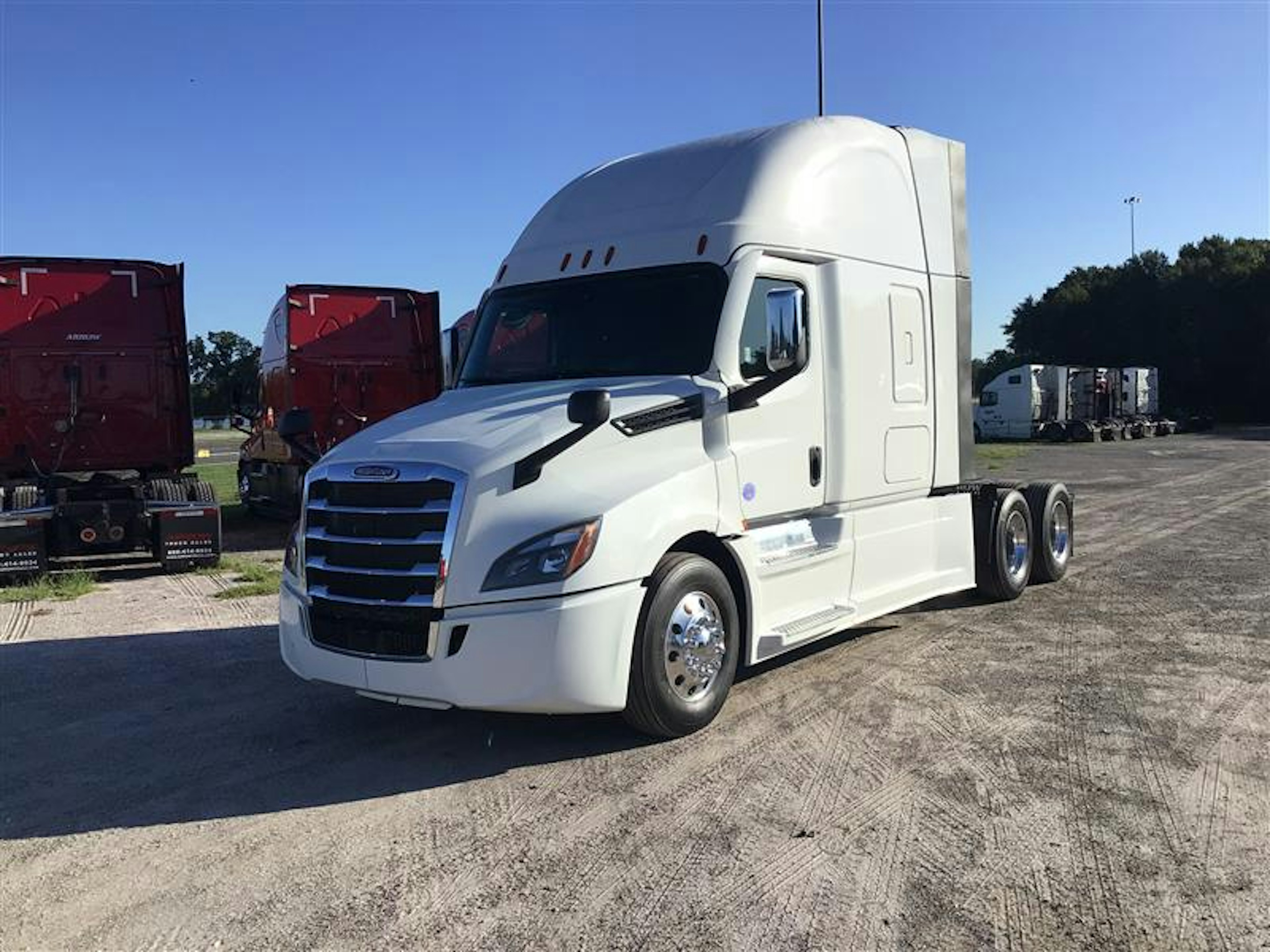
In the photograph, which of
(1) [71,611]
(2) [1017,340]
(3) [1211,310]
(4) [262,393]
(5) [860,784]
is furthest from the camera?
(2) [1017,340]

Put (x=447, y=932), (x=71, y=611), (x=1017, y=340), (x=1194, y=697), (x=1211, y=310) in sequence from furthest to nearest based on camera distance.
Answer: (x=1017, y=340), (x=1211, y=310), (x=71, y=611), (x=1194, y=697), (x=447, y=932)

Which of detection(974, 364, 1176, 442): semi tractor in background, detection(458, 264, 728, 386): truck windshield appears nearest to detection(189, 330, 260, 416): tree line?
detection(974, 364, 1176, 442): semi tractor in background

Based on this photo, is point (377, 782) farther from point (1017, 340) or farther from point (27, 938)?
point (1017, 340)

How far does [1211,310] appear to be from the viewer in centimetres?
6450

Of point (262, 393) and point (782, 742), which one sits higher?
point (262, 393)

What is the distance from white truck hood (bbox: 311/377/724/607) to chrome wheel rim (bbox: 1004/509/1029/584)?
4.52m

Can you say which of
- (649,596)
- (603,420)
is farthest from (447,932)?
(603,420)

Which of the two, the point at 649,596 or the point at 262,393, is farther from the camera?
the point at 262,393

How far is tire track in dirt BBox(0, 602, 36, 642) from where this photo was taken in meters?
8.54

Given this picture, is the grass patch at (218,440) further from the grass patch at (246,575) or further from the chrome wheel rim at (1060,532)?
the chrome wheel rim at (1060,532)

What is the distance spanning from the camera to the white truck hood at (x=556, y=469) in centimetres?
488

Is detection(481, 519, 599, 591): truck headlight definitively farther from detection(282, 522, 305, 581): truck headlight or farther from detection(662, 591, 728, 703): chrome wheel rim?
detection(282, 522, 305, 581): truck headlight

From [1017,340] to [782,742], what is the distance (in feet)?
247

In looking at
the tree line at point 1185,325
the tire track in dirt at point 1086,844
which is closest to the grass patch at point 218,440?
the tire track in dirt at point 1086,844
